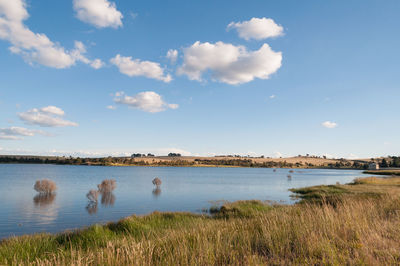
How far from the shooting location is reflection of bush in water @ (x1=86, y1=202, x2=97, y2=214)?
1142 inches

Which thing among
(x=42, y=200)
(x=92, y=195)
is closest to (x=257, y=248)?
(x=92, y=195)

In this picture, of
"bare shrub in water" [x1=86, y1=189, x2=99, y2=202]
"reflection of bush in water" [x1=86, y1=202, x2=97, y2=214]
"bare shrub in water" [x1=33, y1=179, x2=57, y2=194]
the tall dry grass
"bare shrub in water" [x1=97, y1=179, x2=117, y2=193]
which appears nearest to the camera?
the tall dry grass

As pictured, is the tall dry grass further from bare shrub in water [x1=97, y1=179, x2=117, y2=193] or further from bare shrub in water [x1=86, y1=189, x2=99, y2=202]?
bare shrub in water [x1=97, y1=179, x2=117, y2=193]

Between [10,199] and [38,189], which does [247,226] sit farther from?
[38,189]

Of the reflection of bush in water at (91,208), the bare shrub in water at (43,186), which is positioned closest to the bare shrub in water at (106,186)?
the bare shrub in water at (43,186)

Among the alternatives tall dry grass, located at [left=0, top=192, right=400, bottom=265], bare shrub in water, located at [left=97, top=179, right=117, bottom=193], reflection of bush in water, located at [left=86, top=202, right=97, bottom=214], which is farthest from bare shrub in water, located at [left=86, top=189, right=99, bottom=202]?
tall dry grass, located at [left=0, top=192, right=400, bottom=265]

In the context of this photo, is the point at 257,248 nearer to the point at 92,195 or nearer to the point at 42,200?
the point at 92,195

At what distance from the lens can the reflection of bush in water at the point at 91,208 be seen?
1142 inches

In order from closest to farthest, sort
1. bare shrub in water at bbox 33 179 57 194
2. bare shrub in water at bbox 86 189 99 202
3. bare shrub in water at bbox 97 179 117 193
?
1. bare shrub in water at bbox 86 189 99 202
2. bare shrub in water at bbox 33 179 57 194
3. bare shrub in water at bbox 97 179 117 193

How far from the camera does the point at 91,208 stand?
30.8 metres

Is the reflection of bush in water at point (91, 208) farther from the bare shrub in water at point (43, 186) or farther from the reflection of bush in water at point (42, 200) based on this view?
the bare shrub in water at point (43, 186)

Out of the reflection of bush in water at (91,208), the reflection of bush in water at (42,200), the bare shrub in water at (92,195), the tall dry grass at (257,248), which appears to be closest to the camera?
the tall dry grass at (257,248)

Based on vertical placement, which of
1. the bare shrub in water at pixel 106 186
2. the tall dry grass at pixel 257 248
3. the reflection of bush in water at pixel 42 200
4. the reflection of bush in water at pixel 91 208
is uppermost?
the tall dry grass at pixel 257 248

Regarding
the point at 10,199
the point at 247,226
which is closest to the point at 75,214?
the point at 10,199
